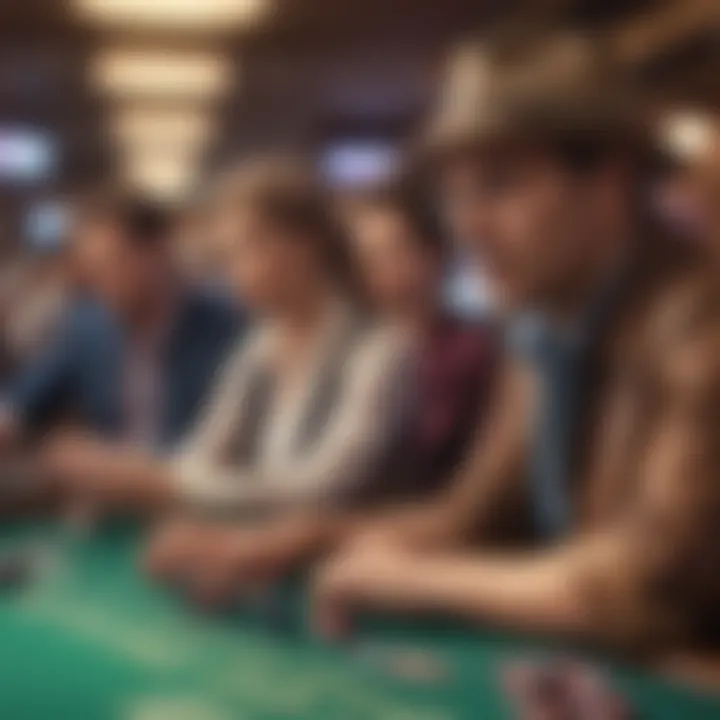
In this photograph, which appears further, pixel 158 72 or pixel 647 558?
pixel 158 72

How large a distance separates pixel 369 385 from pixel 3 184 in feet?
1.14

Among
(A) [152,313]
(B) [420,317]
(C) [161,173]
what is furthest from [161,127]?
(B) [420,317]

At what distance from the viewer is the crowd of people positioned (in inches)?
39.0

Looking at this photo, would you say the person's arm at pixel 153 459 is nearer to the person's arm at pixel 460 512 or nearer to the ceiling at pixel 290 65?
the person's arm at pixel 460 512

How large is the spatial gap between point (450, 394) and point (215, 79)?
1.09 feet

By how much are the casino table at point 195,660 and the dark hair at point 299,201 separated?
27cm

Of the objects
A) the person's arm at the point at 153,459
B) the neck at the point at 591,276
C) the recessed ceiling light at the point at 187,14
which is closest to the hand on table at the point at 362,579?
the person's arm at the point at 153,459

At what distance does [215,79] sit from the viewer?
1076mm

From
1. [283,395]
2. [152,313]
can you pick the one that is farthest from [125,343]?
[283,395]

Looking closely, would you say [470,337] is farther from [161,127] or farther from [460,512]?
[161,127]

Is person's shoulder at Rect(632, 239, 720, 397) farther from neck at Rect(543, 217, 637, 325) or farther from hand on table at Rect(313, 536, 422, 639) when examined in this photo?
hand on table at Rect(313, 536, 422, 639)

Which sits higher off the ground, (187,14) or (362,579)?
(187,14)

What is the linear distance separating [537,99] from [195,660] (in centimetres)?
52

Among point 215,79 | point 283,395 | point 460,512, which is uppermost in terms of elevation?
point 215,79
